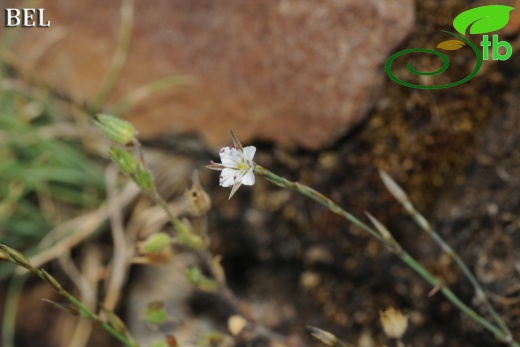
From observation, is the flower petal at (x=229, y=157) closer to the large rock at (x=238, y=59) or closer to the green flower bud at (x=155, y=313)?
the green flower bud at (x=155, y=313)

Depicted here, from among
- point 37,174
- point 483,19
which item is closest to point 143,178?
point 483,19

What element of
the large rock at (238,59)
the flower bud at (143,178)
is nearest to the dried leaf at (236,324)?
the flower bud at (143,178)

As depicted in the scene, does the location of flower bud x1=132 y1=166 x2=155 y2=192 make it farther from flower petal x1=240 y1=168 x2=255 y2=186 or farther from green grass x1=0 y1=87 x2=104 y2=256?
green grass x1=0 y1=87 x2=104 y2=256

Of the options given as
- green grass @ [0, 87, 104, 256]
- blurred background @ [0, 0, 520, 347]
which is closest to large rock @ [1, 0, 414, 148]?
blurred background @ [0, 0, 520, 347]

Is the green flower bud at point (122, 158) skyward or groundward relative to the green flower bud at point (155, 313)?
skyward

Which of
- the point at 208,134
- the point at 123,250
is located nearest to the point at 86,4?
the point at 208,134

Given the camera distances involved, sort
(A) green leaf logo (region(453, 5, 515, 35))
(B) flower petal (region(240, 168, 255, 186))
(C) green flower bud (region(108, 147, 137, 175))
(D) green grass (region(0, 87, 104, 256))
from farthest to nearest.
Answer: (D) green grass (region(0, 87, 104, 256)), (A) green leaf logo (region(453, 5, 515, 35)), (C) green flower bud (region(108, 147, 137, 175)), (B) flower petal (region(240, 168, 255, 186))

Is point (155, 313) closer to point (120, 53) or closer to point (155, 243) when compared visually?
point (155, 243)
